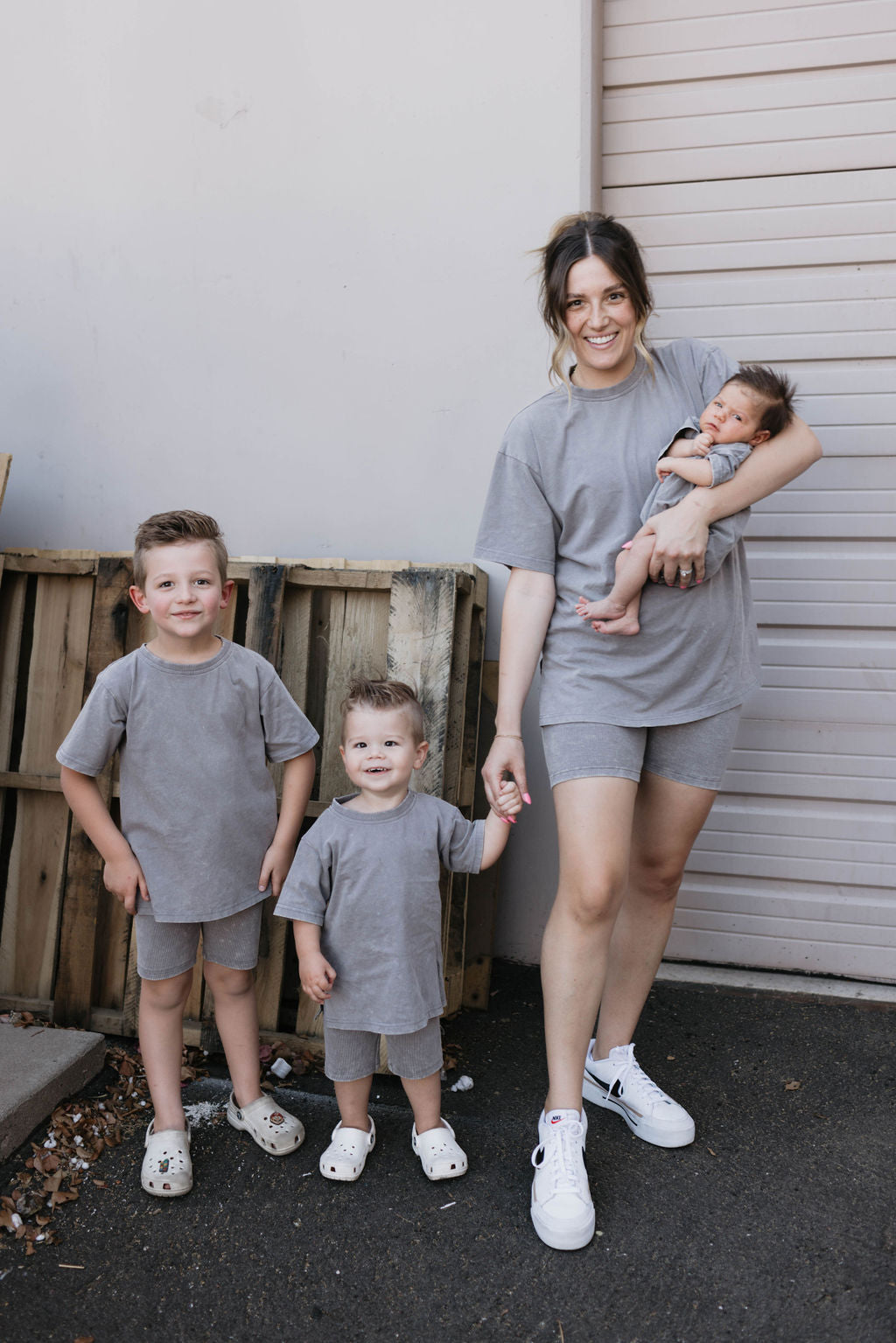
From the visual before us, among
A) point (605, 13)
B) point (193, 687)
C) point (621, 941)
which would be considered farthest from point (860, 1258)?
point (605, 13)

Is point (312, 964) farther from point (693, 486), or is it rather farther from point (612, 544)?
point (693, 486)

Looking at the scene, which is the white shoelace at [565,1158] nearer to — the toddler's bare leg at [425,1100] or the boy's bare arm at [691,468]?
the toddler's bare leg at [425,1100]

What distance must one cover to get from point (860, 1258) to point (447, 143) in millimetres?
3355

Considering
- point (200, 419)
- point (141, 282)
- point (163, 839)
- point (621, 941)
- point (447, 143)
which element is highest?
point (447, 143)

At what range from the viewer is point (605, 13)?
3.20 metres

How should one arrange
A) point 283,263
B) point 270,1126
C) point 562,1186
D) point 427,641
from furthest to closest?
point 283,263 → point 427,641 → point 270,1126 → point 562,1186

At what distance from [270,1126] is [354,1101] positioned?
0.25 metres

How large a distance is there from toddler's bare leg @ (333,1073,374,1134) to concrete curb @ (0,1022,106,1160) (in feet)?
2.70

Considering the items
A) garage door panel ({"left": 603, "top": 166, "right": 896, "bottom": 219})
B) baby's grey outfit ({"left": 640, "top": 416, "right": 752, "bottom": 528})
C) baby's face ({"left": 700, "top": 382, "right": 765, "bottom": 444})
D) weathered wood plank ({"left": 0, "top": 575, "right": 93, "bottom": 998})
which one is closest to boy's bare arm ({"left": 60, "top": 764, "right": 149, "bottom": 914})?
weathered wood plank ({"left": 0, "top": 575, "right": 93, "bottom": 998})

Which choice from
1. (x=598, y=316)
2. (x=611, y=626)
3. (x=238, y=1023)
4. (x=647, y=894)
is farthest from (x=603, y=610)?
(x=238, y=1023)

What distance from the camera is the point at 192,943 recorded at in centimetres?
240

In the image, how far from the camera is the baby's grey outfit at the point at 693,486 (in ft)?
7.07

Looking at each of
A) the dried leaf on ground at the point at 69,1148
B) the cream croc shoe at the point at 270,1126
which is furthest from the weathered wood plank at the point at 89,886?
the cream croc shoe at the point at 270,1126

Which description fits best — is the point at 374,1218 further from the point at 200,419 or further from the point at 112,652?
the point at 200,419
